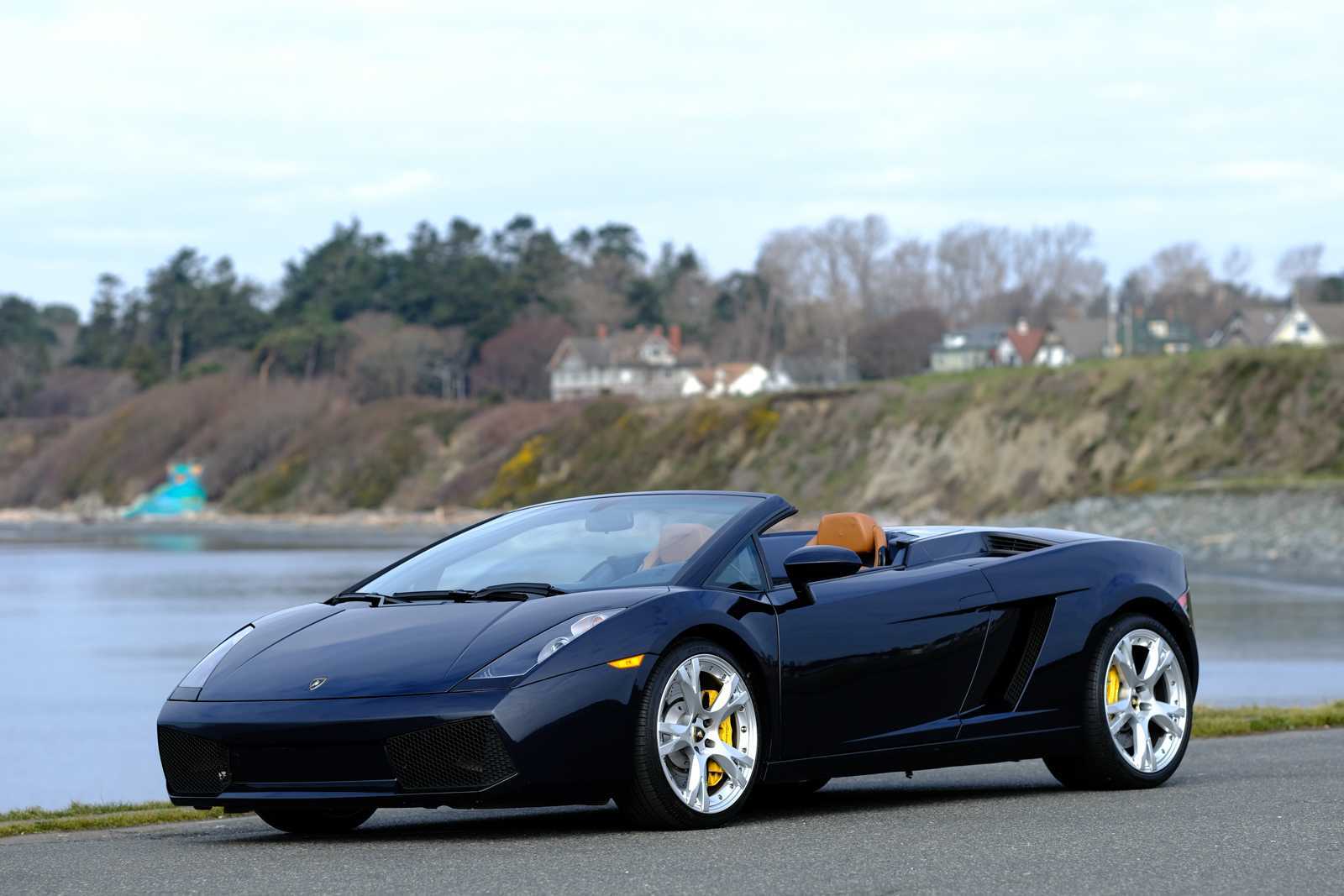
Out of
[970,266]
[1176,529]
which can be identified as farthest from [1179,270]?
[1176,529]

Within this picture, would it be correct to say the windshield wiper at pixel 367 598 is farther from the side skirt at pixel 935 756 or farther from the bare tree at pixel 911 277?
the bare tree at pixel 911 277

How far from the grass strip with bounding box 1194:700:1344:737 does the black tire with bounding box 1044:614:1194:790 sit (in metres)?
2.68

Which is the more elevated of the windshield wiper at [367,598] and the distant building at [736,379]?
the distant building at [736,379]

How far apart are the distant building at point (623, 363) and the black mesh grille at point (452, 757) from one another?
4797 inches

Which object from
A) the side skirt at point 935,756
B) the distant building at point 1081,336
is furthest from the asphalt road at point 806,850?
the distant building at point 1081,336

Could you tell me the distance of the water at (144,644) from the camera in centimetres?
1337

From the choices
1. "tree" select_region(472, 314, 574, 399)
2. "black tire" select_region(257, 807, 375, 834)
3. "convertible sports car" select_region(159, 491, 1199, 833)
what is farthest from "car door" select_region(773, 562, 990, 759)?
"tree" select_region(472, 314, 574, 399)

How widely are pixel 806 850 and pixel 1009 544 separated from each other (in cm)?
238

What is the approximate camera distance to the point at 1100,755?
7.80m

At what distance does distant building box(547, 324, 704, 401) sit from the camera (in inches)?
5167

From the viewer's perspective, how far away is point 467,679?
251 inches

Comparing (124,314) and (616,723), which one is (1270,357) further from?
(124,314)

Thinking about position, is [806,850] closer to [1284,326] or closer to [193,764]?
[193,764]

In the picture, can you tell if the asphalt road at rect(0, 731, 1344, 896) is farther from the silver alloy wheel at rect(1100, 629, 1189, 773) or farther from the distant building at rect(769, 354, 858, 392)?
the distant building at rect(769, 354, 858, 392)
